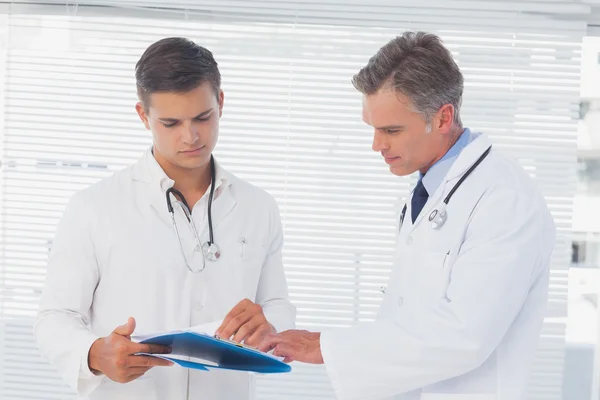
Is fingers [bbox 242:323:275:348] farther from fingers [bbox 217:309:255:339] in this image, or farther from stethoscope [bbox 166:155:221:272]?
stethoscope [bbox 166:155:221:272]

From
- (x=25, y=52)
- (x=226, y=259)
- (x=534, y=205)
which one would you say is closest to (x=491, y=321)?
(x=534, y=205)

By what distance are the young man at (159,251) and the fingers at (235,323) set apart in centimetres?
7

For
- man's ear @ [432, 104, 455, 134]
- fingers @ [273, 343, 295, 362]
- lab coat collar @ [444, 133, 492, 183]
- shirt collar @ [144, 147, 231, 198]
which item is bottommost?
fingers @ [273, 343, 295, 362]

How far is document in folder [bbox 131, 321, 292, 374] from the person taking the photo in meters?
1.43

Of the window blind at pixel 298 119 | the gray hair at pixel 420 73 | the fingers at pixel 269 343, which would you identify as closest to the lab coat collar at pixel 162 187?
the fingers at pixel 269 343

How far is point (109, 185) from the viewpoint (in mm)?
1903

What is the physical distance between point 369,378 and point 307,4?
1875 mm

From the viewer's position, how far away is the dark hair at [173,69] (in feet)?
5.87

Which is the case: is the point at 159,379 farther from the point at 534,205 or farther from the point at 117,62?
the point at 117,62

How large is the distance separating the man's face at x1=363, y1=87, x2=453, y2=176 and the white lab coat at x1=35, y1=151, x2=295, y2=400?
46 centimetres

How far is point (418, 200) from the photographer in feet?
6.02

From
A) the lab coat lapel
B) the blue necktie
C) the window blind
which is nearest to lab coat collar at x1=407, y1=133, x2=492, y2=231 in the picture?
the blue necktie

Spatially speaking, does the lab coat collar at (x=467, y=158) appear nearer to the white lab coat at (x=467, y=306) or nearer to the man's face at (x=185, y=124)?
the white lab coat at (x=467, y=306)

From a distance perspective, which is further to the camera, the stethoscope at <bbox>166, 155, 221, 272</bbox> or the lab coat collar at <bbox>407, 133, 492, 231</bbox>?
the stethoscope at <bbox>166, 155, 221, 272</bbox>
